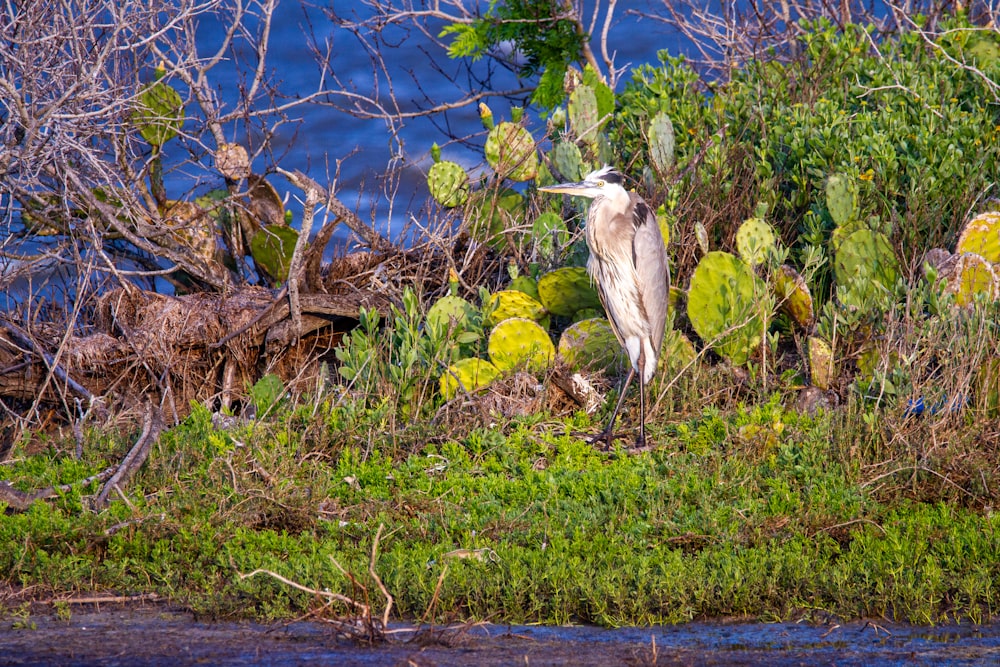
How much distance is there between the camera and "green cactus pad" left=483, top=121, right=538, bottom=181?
26.2 feet

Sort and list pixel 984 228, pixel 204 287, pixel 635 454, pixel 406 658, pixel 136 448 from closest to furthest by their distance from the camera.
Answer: pixel 406 658 < pixel 136 448 < pixel 635 454 < pixel 984 228 < pixel 204 287

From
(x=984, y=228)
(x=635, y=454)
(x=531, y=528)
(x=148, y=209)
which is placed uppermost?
(x=148, y=209)

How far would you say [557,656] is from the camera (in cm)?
364

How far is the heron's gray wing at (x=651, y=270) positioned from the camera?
20.8 ft

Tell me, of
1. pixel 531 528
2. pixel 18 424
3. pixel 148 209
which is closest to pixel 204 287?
pixel 148 209

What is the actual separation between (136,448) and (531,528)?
201 cm

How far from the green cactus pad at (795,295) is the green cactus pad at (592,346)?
1.08 meters

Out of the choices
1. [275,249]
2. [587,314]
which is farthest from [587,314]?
[275,249]

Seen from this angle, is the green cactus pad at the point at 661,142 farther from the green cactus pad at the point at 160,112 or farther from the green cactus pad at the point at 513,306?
the green cactus pad at the point at 160,112

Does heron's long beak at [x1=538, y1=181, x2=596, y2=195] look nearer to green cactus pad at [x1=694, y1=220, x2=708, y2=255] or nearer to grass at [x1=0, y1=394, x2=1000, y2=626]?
green cactus pad at [x1=694, y1=220, x2=708, y2=255]

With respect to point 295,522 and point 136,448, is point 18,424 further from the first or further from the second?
point 295,522

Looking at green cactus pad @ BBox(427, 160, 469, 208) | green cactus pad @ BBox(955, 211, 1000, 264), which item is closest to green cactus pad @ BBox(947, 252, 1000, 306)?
green cactus pad @ BBox(955, 211, 1000, 264)

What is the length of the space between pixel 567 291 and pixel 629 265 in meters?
0.82

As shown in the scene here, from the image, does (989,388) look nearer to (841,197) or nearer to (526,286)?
(841,197)
